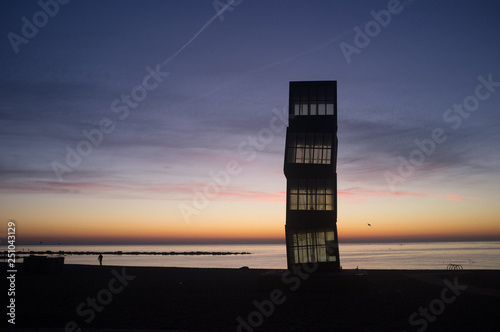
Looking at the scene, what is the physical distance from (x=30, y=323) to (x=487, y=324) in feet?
61.1

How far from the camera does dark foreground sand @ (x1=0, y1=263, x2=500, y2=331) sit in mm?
18406

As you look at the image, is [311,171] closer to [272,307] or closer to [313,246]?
[313,246]

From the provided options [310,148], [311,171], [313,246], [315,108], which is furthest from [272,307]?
[315,108]

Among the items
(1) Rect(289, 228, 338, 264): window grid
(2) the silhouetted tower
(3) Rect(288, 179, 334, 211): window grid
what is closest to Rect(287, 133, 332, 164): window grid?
(2) the silhouetted tower

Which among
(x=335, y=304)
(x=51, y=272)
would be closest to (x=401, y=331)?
(x=335, y=304)

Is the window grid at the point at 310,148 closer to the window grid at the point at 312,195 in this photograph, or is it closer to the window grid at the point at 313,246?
the window grid at the point at 312,195

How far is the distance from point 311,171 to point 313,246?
6.46m

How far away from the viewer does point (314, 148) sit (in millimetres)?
39250

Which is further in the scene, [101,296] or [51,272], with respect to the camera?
[51,272]

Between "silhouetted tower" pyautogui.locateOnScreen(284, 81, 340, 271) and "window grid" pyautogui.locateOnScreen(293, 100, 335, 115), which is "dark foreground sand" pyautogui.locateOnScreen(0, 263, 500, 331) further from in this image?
"window grid" pyautogui.locateOnScreen(293, 100, 335, 115)

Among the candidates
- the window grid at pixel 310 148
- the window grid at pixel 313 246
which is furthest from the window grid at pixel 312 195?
the window grid at pixel 313 246

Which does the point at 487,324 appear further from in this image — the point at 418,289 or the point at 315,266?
the point at 315,266

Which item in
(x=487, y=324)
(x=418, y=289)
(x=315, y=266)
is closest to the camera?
Result: (x=487, y=324)

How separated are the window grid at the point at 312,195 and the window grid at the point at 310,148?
1890mm
